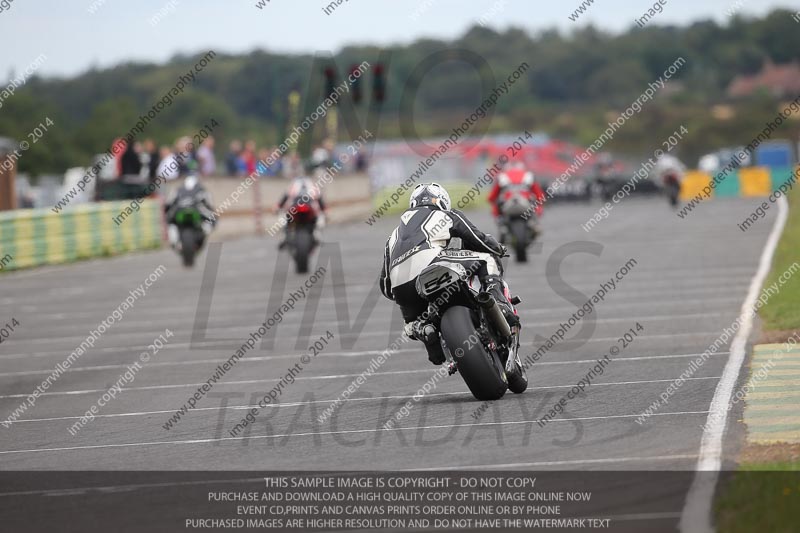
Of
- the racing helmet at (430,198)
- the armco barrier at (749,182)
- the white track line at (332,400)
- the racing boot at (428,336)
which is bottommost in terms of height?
the armco barrier at (749,182)

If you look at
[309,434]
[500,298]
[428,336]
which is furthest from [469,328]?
[309,434]

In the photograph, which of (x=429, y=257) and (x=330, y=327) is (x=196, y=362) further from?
(x=429, y=257)

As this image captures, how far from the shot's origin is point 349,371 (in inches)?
522

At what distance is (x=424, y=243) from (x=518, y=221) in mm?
12781

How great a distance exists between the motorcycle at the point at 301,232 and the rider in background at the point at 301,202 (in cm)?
4

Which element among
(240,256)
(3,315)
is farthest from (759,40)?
(3,315)

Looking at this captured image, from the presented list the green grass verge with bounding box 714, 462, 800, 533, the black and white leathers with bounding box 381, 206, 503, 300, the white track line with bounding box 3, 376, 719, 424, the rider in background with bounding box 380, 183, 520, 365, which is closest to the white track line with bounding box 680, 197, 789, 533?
the green grass verge with bounding box 714, 462, 800, 533

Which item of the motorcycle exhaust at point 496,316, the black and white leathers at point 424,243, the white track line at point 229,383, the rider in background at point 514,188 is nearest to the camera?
the motorcycle exhaust at point 496,316

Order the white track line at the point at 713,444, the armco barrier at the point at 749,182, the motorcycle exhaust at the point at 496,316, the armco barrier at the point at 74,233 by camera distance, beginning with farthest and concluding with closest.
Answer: the armco barrier at the point at 749,182 < the armco barrier at the point at 74,233 < the motorcycle exhaust at the point at 496,316 < the white track line at the point at 713,444

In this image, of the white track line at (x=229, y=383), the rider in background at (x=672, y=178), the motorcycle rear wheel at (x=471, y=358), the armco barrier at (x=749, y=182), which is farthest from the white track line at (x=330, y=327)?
the armco barrier at (x=749, y=182)

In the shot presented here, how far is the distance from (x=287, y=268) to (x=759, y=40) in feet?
361

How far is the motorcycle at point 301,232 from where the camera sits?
23703mm

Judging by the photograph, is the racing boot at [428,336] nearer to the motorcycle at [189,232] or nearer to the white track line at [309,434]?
the white track line at [309,434]

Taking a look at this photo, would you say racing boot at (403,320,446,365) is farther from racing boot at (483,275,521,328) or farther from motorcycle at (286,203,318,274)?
motorcycle at (286,203,318,274)
